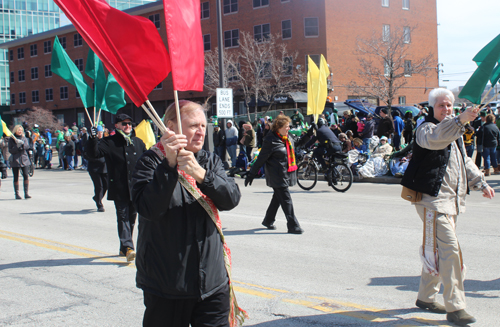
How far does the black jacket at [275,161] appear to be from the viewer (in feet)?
26.3

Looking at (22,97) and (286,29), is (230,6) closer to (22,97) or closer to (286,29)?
(286,29)

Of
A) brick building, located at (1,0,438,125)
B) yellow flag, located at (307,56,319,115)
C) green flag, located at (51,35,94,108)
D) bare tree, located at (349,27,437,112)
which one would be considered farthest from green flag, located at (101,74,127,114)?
brick building, located at (1,0,438,125)

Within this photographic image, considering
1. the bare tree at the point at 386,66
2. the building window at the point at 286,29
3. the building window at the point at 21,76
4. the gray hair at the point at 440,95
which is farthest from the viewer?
the building window at the point at 21,76

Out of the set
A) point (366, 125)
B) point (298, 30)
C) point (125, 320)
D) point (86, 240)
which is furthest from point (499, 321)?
point (298, 30)

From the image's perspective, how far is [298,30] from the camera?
42406 millimetres

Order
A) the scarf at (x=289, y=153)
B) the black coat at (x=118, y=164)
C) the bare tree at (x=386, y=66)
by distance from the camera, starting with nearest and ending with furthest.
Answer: the black coat at (x=118, y=164), the scarf at (x=289, y=153), the bare tree at (x=386, y=66)

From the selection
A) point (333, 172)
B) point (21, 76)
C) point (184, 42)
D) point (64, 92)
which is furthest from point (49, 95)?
point (184, 42)

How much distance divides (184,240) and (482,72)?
3309mm

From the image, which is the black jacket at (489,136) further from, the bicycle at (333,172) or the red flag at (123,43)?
the red flag at (123,43)

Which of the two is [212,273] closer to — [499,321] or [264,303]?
[264,303]

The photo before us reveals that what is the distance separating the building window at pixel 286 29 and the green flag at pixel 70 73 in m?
35.9

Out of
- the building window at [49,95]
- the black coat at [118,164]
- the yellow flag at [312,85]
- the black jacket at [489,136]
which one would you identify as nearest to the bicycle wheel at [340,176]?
the yellow flag at [312,85]

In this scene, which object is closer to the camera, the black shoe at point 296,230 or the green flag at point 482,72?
the green flag at point 482,72

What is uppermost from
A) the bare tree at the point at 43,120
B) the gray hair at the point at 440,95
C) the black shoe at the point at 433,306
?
the bare tree at the point at 43,120
